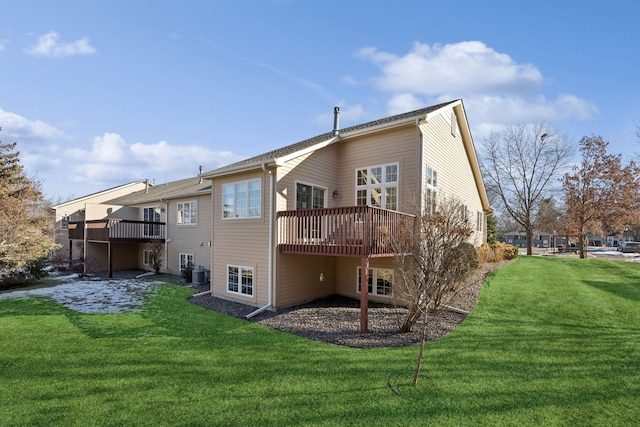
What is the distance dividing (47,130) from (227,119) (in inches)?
1310

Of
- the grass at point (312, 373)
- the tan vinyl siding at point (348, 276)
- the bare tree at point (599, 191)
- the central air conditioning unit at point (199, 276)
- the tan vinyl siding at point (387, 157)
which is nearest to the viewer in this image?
the grass at point (312, 373)

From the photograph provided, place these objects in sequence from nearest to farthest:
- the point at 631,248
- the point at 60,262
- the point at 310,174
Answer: the point at 310,174
the point at 60,262
the point at 631,248

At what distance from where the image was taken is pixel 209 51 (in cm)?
1208

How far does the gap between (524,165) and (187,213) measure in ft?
104

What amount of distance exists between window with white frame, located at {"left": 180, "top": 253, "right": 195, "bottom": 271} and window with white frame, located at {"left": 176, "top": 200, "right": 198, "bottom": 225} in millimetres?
1877

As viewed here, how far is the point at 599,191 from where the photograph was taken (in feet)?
75.7

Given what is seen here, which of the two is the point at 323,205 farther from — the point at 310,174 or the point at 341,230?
the point at 341,230

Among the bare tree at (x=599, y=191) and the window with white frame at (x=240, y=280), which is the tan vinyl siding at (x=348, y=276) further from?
the bare tree at (x=599, y=191)

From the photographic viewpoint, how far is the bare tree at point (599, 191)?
2184 cm

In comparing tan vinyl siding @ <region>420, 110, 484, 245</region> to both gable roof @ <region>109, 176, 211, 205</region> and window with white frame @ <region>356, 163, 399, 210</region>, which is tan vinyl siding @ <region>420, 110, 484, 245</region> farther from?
gable roof @ <region>109, 176, 211, 205</region>

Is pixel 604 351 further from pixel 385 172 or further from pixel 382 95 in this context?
pixel 382 95

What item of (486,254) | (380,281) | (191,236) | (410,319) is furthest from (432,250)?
(191,236)

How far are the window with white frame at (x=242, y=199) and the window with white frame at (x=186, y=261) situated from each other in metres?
6.27

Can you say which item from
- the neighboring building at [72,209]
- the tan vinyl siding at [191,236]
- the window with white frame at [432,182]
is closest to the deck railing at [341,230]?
the window with white frame at [432,182]
